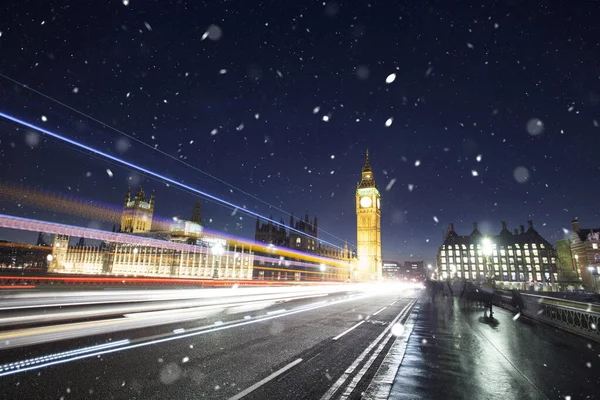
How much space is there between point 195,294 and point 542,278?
119 m

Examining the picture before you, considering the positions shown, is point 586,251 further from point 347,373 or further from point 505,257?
point 347,373

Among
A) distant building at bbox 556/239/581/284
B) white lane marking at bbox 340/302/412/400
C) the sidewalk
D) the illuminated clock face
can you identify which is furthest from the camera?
the illuminated clock face

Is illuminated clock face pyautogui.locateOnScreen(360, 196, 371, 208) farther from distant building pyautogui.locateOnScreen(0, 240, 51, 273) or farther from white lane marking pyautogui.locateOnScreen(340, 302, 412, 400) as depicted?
white lane marking pyautogui.locateOnScreen(340, 302, 412, 400)

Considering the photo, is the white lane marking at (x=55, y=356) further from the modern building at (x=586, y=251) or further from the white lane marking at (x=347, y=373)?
the modern building at (x=586, y=251)

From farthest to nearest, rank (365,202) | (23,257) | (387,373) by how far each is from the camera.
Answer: (365,202) → (23,257) → (387,373)

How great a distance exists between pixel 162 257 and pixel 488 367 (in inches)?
4311

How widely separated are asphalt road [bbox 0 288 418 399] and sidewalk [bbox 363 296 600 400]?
0.62 meters

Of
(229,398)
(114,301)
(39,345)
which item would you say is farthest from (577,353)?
(114,301)

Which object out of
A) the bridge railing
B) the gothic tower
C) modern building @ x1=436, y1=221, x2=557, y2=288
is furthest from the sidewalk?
the gothic tower

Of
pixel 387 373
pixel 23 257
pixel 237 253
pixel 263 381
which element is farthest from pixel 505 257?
pixel 23 257

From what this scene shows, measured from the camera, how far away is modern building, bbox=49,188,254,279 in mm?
95062

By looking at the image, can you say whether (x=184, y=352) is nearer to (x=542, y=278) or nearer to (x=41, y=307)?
(x=41, y=307)

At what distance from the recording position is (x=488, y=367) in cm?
668

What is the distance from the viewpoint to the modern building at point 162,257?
9506 centimetres
